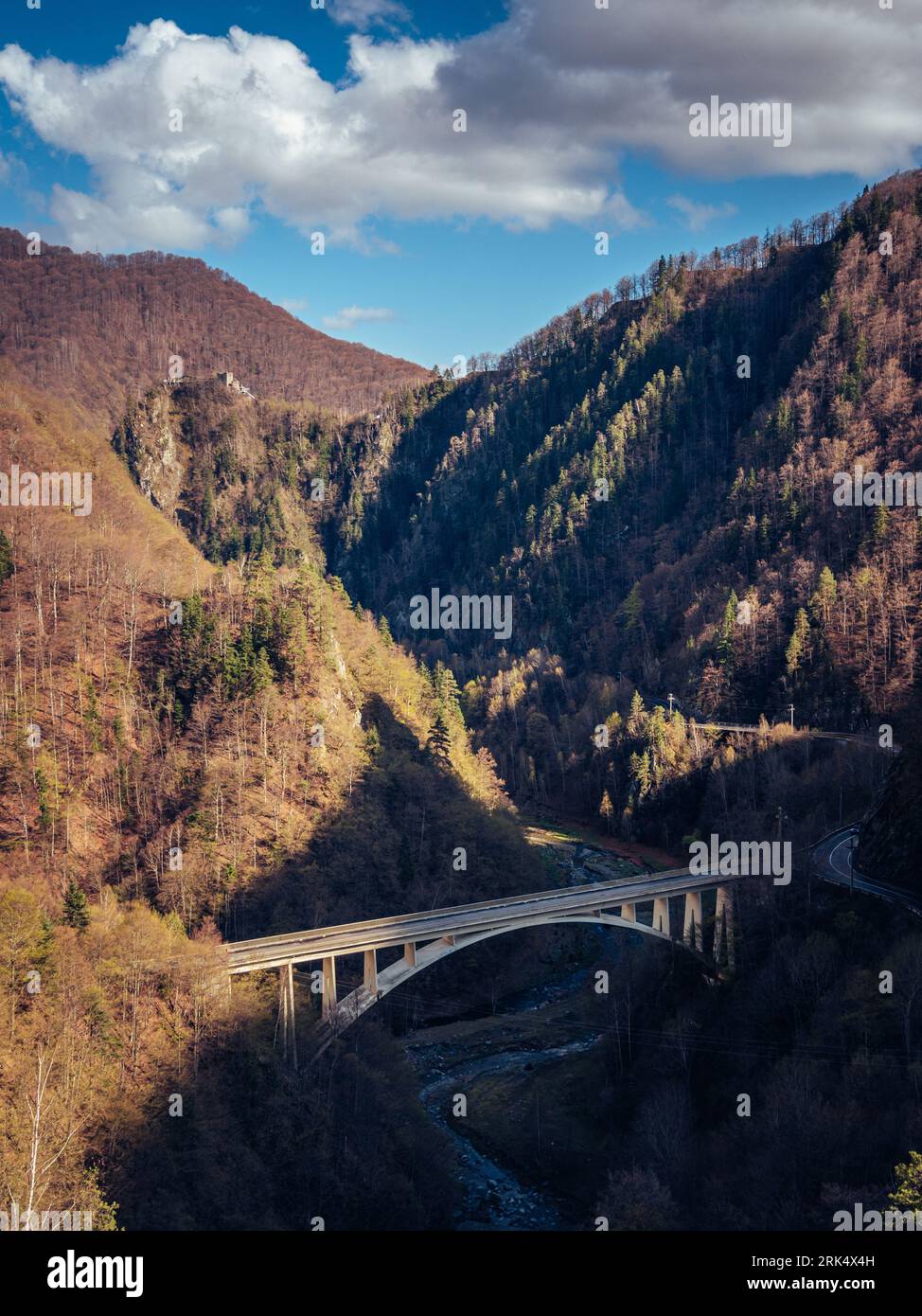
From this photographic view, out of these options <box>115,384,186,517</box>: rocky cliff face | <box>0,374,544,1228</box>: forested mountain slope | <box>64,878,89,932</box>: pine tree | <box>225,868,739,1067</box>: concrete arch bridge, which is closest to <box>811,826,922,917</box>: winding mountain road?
<box>225,868,739,1067</box>: concrete arch bridge

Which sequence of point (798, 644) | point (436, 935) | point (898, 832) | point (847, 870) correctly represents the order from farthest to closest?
1. point (798, 644)
2. point (847, 870)
3. point (898, 832)
4. point (436, 935)

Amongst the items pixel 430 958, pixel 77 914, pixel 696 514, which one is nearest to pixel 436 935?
pixel 430 958

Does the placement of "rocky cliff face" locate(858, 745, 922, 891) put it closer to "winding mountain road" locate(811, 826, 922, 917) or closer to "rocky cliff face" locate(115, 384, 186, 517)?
"winding mountain road" locate(811, 826, 922, 917)

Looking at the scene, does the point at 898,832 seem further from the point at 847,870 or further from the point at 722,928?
the point at 722,928

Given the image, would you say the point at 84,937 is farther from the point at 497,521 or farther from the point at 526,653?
the point at 497,521

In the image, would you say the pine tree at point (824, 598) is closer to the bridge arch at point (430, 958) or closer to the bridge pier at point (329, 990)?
the bridge arch at point (430, 958)
